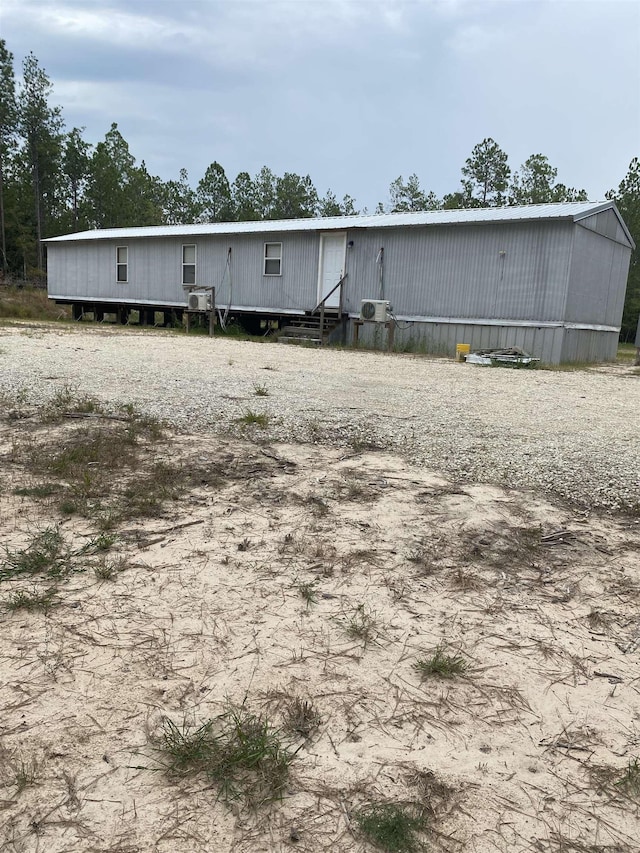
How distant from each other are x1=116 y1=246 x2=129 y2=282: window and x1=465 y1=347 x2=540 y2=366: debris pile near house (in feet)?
44.4

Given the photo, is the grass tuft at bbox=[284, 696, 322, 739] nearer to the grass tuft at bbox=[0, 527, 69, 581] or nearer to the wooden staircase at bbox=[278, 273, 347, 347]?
the grass tuft at bbox=[0, 527, 69, 581]

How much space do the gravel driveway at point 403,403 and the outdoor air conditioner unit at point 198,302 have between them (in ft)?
20.5

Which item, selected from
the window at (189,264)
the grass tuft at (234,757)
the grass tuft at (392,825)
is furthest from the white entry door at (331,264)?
the grass tuft at (392,825)

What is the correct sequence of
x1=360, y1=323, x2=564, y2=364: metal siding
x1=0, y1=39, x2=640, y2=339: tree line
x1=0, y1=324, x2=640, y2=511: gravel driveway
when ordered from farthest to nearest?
x1=0, y1=39, x2=640, y2=339: tree line, x1=360, y1=323, x2=564, y2=364: metal siding, x1=0, y1=324, x2=640, y2=511: gravel driveway

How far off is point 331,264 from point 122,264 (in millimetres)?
8815

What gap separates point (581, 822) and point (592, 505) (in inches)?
94.3

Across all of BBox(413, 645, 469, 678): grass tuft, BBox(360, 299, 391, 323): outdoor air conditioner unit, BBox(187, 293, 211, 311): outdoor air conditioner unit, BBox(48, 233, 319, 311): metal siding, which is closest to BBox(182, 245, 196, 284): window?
BBox(48, 233, 319, 311): metal siding

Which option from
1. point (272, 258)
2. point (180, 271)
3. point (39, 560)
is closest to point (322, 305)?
point (272, 258)

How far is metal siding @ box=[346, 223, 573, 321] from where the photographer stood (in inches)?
554

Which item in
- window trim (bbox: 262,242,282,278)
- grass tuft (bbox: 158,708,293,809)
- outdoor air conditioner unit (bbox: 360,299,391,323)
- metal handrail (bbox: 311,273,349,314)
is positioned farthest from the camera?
window trim (bbox: 262,242,282,278)

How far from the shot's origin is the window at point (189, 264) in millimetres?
20188

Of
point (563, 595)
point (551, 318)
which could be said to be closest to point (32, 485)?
point (563, 595)

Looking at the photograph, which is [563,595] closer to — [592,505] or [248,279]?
[592,505]

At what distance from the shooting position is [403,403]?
705 cm
